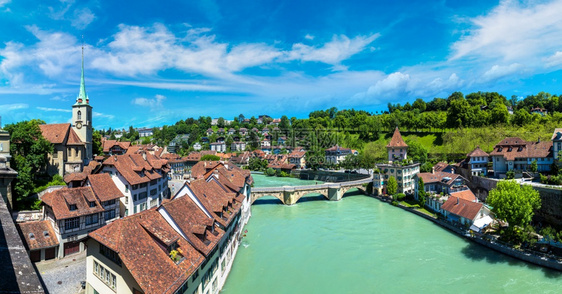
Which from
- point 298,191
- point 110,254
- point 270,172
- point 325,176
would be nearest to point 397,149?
point 325,176

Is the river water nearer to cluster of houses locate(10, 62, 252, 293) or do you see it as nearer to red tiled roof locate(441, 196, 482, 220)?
red tiled roof locate(441, 196, 482, 220)

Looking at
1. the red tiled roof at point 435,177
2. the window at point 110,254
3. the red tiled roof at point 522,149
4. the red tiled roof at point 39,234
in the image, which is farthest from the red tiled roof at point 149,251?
the red tiled roof at point 522,149

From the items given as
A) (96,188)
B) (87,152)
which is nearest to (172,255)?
(96,188)

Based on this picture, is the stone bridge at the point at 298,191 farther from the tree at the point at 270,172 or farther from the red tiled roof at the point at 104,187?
the tree at the point at 270,172

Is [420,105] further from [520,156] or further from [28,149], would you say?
[28,149]

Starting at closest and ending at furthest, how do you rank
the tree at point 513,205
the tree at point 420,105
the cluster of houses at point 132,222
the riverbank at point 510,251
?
the cluster of houses at point 132,222 → the riverbank at point 510,251 → the tree at point 513,205 → the tree at point 420,105
